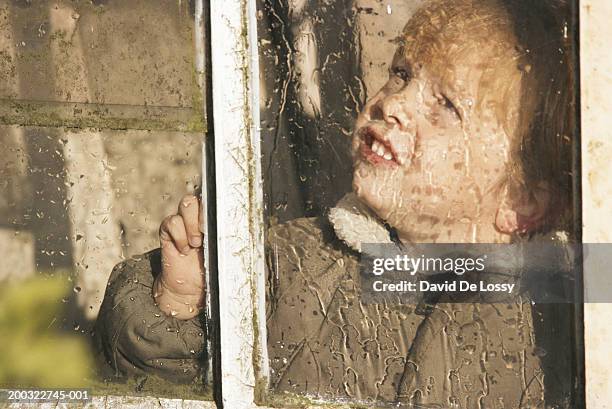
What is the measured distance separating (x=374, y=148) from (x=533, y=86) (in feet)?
1.15

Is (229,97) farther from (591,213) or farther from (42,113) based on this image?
(591,213)

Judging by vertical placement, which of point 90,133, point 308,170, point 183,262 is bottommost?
point 183,262

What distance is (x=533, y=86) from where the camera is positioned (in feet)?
5.90

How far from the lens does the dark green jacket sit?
6.21 ft

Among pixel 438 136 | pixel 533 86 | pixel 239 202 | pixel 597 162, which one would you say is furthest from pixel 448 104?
pixel 239 202

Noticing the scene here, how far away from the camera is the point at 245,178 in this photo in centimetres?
201

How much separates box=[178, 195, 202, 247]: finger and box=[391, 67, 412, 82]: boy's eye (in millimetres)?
547

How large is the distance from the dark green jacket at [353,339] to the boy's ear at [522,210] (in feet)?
0.55

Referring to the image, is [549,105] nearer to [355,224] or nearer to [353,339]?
[355,224]

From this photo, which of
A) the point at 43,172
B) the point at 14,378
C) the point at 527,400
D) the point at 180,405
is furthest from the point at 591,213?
the point at 14,378

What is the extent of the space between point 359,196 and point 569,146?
0.45 metres

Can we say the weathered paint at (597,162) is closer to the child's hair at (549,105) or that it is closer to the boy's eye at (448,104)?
the child's hair at (549,105)

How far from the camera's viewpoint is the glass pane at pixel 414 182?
181 cm

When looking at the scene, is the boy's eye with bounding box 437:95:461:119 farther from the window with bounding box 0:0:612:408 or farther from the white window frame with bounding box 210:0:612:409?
the white window frame with bounding box 210:0:612:409
